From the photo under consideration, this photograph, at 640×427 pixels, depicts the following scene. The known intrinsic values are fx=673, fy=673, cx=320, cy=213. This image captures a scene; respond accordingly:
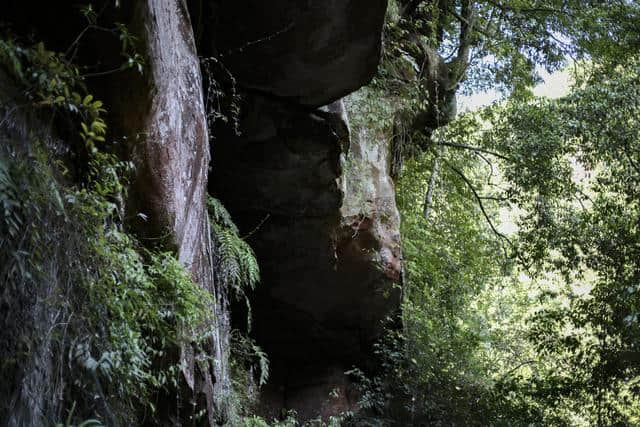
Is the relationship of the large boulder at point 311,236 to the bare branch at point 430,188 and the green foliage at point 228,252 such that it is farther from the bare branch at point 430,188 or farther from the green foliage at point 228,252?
the bare branch at point 430,188

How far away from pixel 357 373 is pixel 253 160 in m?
3.73

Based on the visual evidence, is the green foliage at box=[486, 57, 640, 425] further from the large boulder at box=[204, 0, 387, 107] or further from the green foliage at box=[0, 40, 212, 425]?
the green foliage at box=[0, 40, 212, 425]

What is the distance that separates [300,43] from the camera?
670cm

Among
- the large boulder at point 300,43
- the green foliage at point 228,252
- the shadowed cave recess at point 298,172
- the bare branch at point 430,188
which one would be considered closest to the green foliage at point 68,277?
the shadowed cave recess at point 298,172

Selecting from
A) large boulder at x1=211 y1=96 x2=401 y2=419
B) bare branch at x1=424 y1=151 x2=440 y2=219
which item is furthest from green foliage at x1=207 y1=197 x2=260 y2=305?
bare branch at x1=424 y1=151 x2=440 y2=219

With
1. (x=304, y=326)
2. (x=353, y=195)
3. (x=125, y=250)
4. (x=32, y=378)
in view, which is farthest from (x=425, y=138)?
(x=32, y=378)

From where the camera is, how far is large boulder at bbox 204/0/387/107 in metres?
6.43

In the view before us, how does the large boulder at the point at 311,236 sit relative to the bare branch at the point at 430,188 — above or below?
below

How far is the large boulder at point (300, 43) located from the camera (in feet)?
21.1

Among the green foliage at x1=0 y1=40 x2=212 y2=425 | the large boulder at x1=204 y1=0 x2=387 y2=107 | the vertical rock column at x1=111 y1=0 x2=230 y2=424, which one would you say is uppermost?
the large boulder at x1=204 y1=0 x2=387 y2=107

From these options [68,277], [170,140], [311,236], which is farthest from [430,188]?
[68,277]

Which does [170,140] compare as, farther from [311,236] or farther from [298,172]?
[311,236]

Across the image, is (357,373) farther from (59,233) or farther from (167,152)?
(59,233)

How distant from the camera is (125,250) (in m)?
4.14
